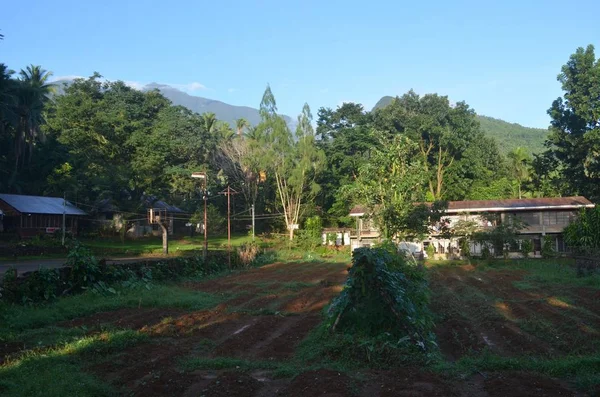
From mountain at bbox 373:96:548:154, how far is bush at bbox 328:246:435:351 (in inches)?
3405

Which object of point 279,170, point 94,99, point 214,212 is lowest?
point 214,212

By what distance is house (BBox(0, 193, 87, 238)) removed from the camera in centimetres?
4225

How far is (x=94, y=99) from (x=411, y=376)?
188 feet

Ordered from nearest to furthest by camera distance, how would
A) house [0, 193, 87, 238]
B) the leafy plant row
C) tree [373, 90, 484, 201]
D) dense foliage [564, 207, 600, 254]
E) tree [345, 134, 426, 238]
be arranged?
the leafy plant row < tree [345, 134, 426, 238] < dense foliage [564, 207, 600, 254] < house [0, 193, 87, 238] < tree [373, 90, 484, 201]

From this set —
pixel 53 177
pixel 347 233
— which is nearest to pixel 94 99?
pixel 53 177

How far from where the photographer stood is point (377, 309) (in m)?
9.66

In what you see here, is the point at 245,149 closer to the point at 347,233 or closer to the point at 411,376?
the point at 347,233

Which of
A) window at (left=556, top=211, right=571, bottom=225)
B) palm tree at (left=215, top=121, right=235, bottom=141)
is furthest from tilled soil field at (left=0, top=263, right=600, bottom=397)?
palm tree at (left=215, top=121, right=235, bottom=141)

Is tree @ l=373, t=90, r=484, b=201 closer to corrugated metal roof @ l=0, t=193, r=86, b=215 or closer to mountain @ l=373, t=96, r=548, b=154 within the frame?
corrugated metal roof @ l=0, t=193, r=86, b=215

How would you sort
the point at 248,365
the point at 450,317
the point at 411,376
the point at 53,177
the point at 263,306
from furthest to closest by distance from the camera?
the point at 53,177 → the point at 263,306 → the point at 450,317 → the point at 248,365 → the point at 411,376

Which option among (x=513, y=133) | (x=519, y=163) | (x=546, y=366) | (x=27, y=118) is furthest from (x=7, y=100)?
(x=513, y=133)

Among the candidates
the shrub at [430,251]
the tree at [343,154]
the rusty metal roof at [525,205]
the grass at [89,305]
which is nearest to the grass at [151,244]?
the tree at [343,154]

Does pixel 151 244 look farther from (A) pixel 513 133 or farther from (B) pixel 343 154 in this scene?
(A) pixel 513 133

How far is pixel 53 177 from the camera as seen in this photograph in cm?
4809
